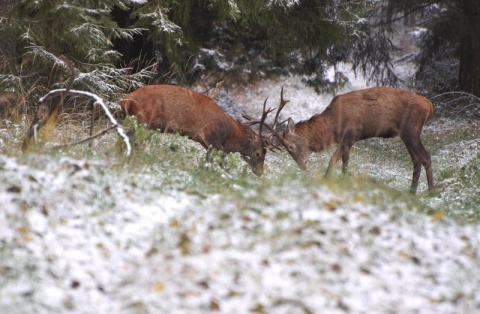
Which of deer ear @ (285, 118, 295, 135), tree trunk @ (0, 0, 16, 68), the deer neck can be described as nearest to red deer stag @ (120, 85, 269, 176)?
deer ear @ (285, 118, 295, 135)

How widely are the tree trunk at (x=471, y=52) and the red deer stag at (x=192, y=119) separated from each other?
28.0 feet

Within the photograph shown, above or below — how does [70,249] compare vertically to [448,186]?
above

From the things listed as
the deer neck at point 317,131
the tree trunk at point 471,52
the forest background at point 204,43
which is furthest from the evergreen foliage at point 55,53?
the tree trunk at point 471,52

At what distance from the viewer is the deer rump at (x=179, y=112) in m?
9.72

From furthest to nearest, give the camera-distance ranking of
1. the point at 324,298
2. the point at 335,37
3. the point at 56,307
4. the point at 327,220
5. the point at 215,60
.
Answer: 1. the point at 215,60
2. the point at 335,37
3. the point at 327,220
4. the point at 324,298
5. the point at 56,307

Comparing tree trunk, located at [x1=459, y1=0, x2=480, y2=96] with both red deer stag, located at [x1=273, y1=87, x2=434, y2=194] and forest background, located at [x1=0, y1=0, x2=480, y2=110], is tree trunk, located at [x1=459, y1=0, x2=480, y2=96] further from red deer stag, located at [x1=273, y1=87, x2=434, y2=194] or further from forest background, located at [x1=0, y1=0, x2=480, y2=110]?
red deer stag, located at [x1=273, y1=87, x2=434, y2=194]

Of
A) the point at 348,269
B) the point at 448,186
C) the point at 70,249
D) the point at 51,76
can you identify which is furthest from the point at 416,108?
the point at 70,249

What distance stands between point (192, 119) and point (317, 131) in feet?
7.26

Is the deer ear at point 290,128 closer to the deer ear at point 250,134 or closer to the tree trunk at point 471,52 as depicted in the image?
the deer ear at point 250,134

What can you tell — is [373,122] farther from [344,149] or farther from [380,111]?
[344,149]

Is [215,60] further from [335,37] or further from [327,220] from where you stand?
[327,220]

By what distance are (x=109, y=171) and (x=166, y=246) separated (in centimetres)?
168

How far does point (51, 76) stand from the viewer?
1096 centimetres

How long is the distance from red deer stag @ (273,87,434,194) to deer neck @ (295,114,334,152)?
0.6 inches
